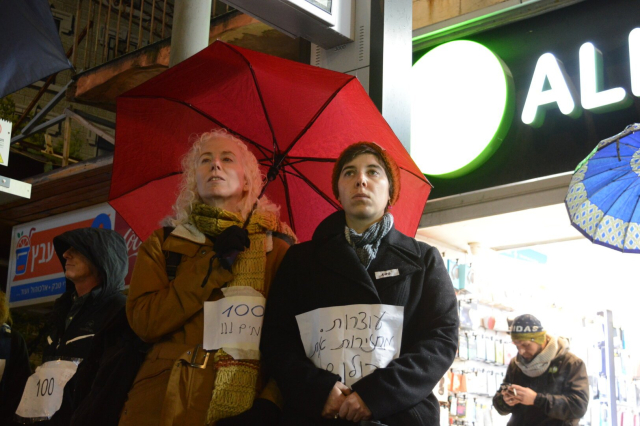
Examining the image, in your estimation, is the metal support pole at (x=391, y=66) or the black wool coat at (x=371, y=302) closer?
the black wool coat at (x=371, y=302)

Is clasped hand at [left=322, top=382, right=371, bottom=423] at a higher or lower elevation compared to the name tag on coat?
lower

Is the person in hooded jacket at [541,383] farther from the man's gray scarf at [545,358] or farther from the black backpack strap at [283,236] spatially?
the black backpack strap at [283,236]

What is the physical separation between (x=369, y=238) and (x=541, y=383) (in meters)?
4.27

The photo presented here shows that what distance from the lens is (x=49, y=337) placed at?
403 cm

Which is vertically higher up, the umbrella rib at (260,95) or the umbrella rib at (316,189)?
the umbrella rib at (260,95)

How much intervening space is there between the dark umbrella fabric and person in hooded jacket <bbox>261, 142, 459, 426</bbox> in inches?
102

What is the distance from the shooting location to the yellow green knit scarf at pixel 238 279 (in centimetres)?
253

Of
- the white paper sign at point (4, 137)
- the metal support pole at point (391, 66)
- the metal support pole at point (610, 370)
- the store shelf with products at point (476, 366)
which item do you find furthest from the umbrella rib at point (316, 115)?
the metal support pole at point (610, 370)

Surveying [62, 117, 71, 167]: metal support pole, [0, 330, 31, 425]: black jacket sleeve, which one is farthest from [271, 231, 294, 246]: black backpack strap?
[62, 117, 71, 167]: metal support pole

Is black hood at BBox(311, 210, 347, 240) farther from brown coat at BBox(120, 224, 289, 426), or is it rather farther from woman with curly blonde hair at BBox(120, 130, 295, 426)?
brown coat at BBox(120, 224, 289, 426)

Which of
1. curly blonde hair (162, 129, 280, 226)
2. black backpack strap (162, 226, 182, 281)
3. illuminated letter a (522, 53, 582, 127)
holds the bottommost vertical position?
black backpack strap (162, 226, 182, 281)

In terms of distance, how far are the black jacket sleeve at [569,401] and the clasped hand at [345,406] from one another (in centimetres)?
421

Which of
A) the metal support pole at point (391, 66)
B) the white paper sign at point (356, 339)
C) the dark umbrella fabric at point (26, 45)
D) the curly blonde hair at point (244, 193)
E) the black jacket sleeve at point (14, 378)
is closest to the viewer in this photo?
the white paper sign at point (356, 339)

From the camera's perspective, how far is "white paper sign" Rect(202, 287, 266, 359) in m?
2.63
